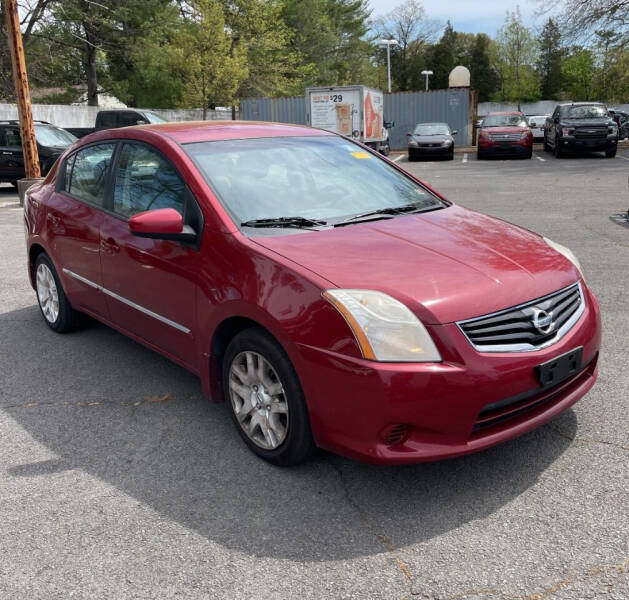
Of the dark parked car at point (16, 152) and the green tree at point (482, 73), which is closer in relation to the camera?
the dark parked car at point (16, 152)

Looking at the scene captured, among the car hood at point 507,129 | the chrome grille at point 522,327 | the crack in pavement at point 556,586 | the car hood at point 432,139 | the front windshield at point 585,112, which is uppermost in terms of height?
the front windshield at point 585,112

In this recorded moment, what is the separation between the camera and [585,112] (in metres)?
22.6

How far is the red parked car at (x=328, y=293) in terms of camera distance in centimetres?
275


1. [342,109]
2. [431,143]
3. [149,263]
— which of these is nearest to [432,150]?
[431,143]

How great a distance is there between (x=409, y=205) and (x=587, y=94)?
7402 cm

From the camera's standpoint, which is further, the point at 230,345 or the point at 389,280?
the point at 230,345

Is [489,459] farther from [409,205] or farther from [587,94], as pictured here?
[587,94]

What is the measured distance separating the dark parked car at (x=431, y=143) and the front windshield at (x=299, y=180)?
21441 millimetres

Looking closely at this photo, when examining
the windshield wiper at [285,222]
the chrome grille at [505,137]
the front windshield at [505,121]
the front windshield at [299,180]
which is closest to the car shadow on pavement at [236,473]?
the windshield wiper at [285,222]

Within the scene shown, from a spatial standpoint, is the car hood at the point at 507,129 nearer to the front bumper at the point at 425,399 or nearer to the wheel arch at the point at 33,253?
the wheel arch at the point at 33,253

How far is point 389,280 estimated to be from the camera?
115 inches

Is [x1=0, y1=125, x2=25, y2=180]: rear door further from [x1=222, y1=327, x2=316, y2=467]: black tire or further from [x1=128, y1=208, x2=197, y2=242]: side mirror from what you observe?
[x1=222, y1=327, x2=316, y2=467]: black tire

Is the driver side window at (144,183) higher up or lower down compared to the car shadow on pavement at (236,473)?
higher up

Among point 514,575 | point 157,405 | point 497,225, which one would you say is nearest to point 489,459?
point 514,575
